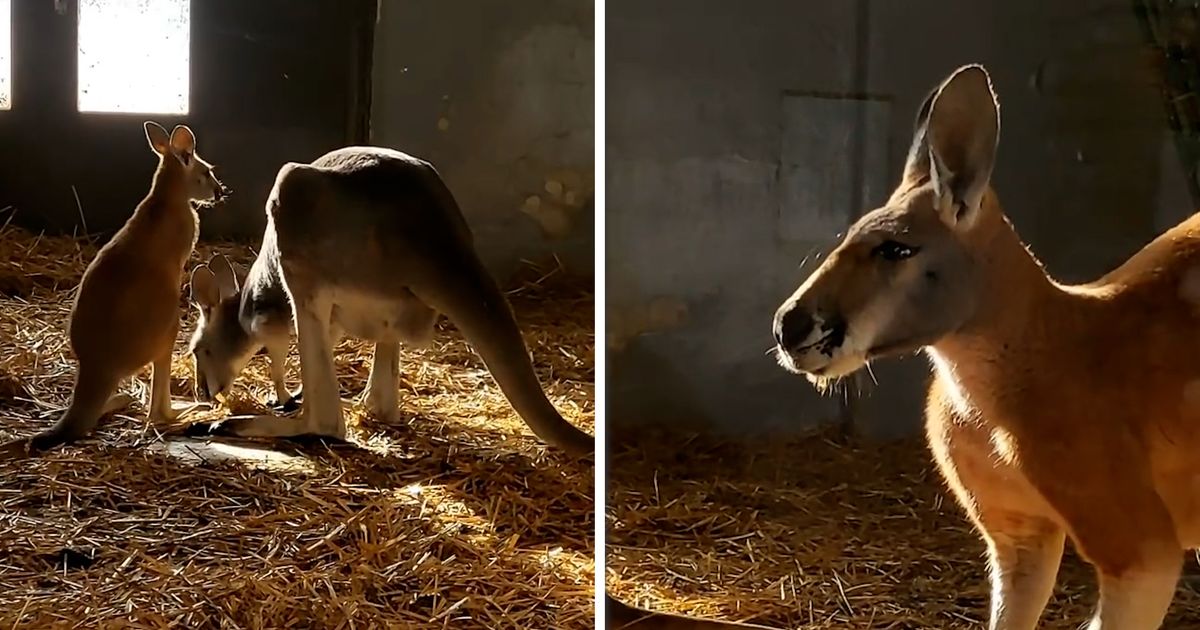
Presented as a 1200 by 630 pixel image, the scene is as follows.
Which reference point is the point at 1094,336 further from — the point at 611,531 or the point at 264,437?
the point at 264,437

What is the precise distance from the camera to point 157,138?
247 centimetres

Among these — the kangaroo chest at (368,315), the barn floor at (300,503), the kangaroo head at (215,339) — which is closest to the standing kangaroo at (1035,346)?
the barn floor at (300,503)

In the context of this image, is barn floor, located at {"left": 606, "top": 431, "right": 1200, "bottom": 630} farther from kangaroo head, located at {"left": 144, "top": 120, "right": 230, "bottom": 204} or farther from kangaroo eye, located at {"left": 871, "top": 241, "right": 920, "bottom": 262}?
kangaroo head, located at {"left": 144, "top": 120, "right": 230, "bottom": 204}

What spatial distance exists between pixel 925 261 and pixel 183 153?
1588mm

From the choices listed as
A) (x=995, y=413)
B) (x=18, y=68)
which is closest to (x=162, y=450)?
(x=18, y=68)

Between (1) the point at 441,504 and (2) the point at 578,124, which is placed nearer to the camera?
(1) the point at 441,504

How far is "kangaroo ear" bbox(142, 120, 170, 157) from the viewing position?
246 centimetres

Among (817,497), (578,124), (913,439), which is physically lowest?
(817,497)

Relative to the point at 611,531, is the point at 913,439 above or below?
above

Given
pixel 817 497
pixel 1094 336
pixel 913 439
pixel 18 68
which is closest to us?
pixel 1094 336

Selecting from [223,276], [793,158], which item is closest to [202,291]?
[223,276]

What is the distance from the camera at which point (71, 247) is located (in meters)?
2.57

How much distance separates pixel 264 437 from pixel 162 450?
0.69 ft

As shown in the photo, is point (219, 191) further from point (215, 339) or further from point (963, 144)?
point (963, 144)
